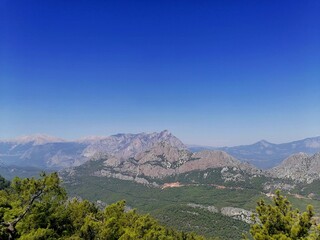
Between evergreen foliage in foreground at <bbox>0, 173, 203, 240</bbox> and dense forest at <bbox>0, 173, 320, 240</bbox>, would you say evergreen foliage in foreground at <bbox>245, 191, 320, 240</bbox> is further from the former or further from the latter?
evergreen foliage in foreground at <bbox>0, 173, 203, 240</bbox>

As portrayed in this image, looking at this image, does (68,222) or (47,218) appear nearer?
(47,218)

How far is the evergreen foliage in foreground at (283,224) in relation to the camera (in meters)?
25.2

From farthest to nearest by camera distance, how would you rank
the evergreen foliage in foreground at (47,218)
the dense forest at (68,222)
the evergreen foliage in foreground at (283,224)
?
1. the evergreen foliage in foreground at (47,218)
2. the dense forest at (68,222)
3. the evergreen foliage in foreground at (283,224)

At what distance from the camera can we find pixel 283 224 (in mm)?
27031

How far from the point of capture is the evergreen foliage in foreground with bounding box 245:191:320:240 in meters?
25.2

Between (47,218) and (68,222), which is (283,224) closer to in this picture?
(47,218)

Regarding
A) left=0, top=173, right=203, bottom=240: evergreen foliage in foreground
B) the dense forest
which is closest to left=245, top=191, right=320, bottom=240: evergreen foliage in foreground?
the dense forest

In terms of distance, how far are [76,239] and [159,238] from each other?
8.93 meters

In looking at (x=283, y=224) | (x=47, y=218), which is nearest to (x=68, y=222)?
(x=47, y=218)

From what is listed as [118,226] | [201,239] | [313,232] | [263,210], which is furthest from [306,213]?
[201,239]

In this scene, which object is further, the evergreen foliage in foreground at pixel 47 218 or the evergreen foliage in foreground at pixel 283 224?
the evergreen foliage in foreground at pixel 47 218

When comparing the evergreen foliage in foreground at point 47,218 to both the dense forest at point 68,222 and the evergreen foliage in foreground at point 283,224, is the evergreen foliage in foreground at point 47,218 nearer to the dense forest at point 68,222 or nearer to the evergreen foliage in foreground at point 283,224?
the dense forest at point 68,222

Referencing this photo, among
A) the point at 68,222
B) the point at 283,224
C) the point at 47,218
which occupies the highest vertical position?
the point at 283,224

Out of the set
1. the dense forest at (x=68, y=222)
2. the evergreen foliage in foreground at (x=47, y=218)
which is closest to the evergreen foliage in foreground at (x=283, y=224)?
the dense forest at (x=68, y=222)
